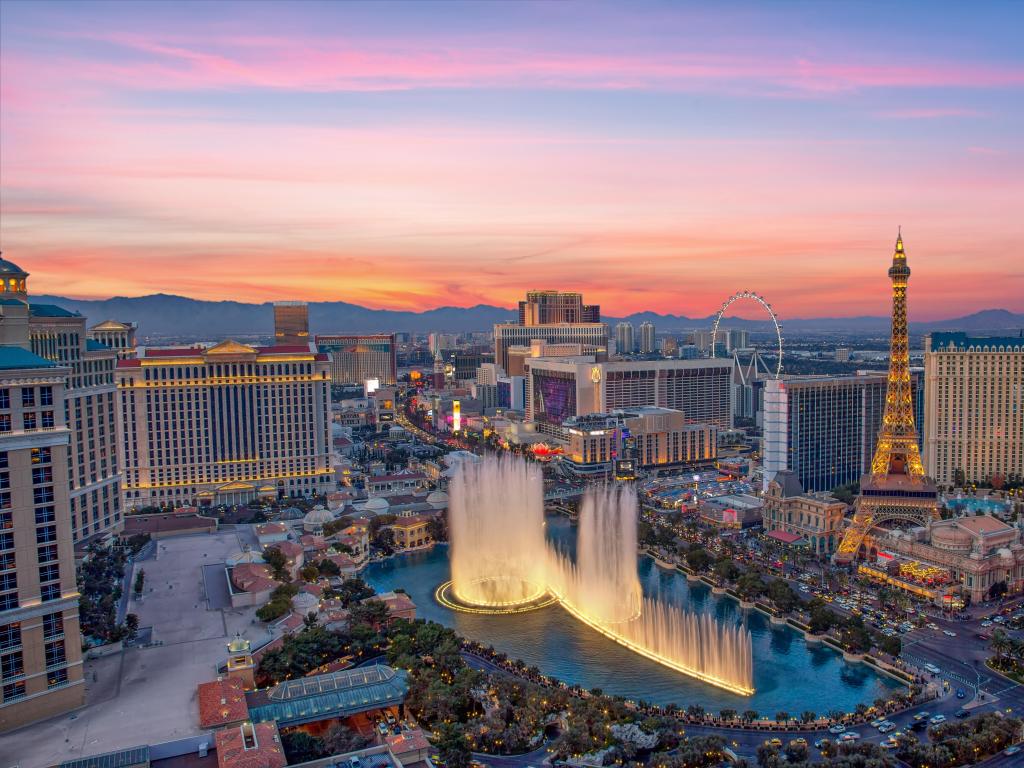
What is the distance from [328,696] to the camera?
32844mm

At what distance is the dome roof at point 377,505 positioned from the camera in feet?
233

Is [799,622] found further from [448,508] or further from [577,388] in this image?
[577,388]

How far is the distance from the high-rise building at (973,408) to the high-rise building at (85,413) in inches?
3023

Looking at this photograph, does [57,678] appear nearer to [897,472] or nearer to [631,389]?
[897,472]

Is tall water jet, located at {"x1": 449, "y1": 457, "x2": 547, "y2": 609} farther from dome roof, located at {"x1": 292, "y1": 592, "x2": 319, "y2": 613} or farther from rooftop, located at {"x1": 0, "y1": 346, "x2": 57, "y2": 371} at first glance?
rooftop, located at {"x1": 0, "y1": 346, "x2": 57, "y2": 371}

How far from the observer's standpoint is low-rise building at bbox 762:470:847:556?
6212 centimetres

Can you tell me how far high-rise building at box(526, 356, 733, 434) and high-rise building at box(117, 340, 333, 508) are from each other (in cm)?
3948

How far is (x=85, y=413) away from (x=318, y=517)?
1988cm

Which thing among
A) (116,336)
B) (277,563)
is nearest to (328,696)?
(277,563)

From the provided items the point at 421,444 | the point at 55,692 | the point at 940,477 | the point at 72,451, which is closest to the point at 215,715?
the point at 55,692

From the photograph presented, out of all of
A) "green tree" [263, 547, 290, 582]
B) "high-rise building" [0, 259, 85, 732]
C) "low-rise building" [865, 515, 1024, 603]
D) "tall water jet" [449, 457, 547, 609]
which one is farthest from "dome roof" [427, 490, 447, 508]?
"high-rise building" [0, 259, 85, 732]

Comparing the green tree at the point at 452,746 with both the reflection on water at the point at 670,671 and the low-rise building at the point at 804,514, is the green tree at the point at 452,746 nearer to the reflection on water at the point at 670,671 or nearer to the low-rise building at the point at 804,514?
the reflection on water at the point at 670,671

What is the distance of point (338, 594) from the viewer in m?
50.2

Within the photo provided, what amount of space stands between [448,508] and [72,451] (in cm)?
3118
